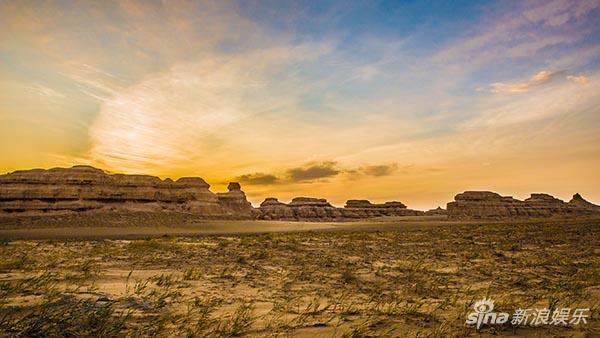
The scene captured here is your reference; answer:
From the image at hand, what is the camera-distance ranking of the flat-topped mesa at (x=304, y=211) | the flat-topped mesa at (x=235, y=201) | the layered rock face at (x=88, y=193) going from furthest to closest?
Result: 1. the flat-topped mesa at (x=304, y=211)
2. the flat-topped mesa at (x=235, y=201)
3. the layered rock face at (x=88, y=193)

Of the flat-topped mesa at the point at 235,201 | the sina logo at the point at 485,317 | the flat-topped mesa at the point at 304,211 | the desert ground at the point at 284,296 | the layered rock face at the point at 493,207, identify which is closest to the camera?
the desert ground at the point at 284,296

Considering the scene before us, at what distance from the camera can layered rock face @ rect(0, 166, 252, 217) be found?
67.7m

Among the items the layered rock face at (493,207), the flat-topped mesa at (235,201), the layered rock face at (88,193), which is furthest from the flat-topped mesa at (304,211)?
the layered rock face at (88,193)

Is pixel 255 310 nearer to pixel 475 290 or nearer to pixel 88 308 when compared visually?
pixel 88 308

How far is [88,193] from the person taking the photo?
236ft

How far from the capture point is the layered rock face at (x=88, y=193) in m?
67.7

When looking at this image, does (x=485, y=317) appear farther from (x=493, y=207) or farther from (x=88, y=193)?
(x=493, y=207)

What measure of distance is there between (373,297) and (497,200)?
6770 inches

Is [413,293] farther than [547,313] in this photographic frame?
Yes

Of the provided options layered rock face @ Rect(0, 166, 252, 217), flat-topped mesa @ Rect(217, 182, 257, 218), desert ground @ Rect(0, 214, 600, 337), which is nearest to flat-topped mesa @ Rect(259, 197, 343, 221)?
flat-topped mesa @ Rect(217, 182, 257, 218)

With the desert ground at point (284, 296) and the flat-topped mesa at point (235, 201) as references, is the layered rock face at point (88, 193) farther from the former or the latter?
the desert ground at point (284, 296)

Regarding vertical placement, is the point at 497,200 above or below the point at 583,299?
above

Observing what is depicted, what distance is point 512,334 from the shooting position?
4.79m

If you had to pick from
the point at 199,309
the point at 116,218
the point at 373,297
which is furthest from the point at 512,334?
the point at 116,218
